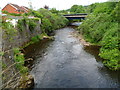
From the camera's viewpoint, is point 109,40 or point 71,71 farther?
point 109,40

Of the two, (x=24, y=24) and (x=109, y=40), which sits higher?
(x=24, y=24)

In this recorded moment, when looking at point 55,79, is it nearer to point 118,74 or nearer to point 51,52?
point 118,74

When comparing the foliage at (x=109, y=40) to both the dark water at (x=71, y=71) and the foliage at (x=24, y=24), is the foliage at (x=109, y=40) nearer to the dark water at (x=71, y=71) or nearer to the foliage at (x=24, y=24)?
the dark water at (x=71, y=71)

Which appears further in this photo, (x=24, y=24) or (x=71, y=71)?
(x=24, y=24)

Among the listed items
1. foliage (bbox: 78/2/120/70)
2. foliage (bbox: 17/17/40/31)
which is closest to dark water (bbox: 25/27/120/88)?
foliage (bbox: 78/2/120/70)

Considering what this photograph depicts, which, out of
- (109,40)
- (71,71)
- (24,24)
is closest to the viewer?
(71,71)

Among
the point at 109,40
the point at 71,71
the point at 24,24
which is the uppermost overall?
the point at 24,24

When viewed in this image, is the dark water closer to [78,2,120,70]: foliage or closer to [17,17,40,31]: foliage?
[78,2,120,70]: foliage

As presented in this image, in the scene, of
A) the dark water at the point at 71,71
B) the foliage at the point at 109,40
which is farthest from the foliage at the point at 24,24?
the foliage at the point at 109,40

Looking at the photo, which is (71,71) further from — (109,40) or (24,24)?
(24,24)

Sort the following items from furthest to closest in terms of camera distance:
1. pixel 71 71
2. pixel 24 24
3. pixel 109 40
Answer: pixel 24 24 < pixel 109 40 < pixel 71 71

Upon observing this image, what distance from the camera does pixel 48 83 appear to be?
9.95 metres

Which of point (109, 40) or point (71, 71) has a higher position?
point (109, 40)

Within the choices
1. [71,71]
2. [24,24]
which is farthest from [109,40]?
[24,24]
